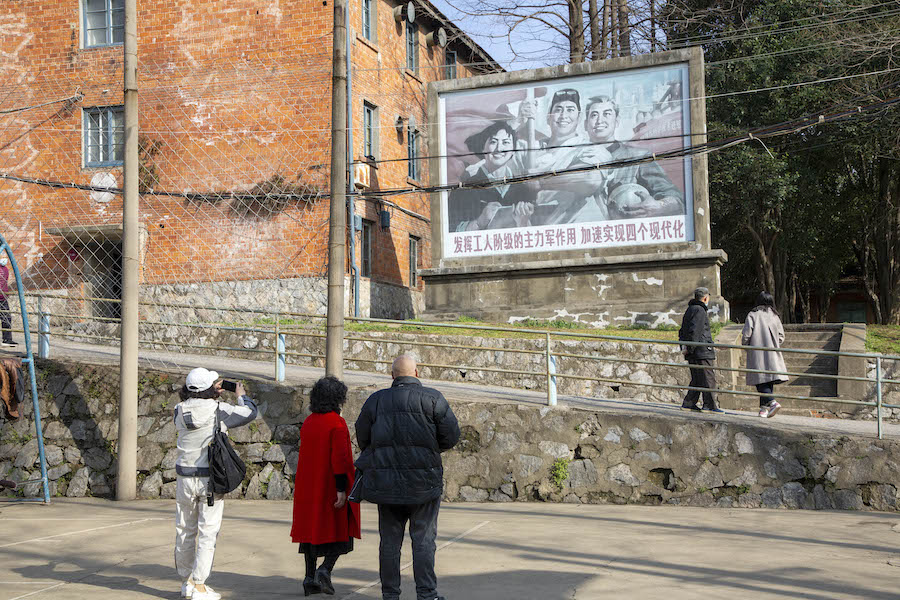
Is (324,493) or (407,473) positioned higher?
(407,473)

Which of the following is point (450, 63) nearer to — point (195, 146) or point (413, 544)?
point (195, 146)

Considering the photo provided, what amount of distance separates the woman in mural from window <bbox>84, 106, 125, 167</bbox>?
8.25 metres

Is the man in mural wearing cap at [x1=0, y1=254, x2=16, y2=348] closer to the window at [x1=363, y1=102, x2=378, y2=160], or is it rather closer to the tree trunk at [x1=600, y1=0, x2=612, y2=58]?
the window at [x1=363, y1=102, x2=378, y2=160]

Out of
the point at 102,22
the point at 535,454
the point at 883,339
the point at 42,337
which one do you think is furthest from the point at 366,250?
the point at 535,454

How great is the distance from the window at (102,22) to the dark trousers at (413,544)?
19.4 m

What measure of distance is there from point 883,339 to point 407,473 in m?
13.4

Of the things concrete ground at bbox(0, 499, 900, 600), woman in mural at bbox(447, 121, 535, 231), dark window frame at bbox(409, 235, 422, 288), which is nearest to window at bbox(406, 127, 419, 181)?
dark window frame at bbox(409, 235, 422, 288)

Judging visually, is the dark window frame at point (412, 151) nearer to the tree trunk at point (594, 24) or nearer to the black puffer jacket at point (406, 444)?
the tree trunk at point (594, 24)

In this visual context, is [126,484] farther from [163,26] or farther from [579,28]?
[579,28]

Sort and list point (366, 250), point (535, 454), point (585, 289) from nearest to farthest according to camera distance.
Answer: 1. point (535, 454)
2. point (585, 289)
3. point (366, 250)

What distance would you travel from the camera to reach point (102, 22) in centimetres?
2228

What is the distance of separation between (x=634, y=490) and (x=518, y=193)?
32.6ft

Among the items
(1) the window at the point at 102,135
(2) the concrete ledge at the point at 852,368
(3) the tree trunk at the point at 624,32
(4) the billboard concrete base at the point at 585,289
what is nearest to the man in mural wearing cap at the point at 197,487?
(2) the concrete ledge at the point at 852,368

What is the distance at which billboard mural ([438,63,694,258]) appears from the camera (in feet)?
61.9
